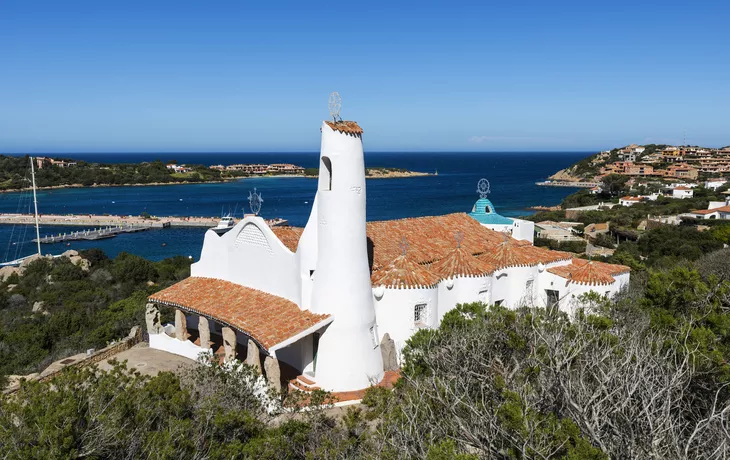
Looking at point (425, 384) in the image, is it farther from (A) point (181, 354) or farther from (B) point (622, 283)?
(B) point (622, 283)

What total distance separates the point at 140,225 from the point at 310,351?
295ft

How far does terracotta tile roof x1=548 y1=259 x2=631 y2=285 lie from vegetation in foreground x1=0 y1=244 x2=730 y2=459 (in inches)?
288

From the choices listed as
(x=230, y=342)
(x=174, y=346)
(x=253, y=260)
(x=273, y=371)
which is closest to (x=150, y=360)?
(x=174, y=346)

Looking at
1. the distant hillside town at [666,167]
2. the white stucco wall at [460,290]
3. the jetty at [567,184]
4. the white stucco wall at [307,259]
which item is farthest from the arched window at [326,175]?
the jetty at [567,184]

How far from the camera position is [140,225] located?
10019 cm

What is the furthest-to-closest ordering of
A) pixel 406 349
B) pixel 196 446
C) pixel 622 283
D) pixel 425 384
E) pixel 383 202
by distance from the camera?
1. pixel 383 202
2. pixel 622 283
3. pixel 406 349
4. pixel 425 384
5. pixel 196 446

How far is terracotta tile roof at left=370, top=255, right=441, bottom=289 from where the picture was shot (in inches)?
784

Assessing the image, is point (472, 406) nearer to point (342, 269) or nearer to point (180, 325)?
point (342, 269)

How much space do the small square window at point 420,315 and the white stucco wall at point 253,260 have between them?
449 cm

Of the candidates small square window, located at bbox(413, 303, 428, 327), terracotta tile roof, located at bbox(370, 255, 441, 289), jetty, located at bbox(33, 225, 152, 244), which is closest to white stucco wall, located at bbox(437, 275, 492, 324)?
terracotta tile roof, located at bbox(370, 255, 441, 289)

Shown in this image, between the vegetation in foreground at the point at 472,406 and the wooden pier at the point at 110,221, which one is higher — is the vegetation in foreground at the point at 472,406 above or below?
above

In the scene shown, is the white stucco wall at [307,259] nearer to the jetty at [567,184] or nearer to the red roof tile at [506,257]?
the red roof tile at [506,257]

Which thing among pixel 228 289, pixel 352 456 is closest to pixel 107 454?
pixel 352 456

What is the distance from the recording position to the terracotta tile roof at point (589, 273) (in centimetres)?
2392
